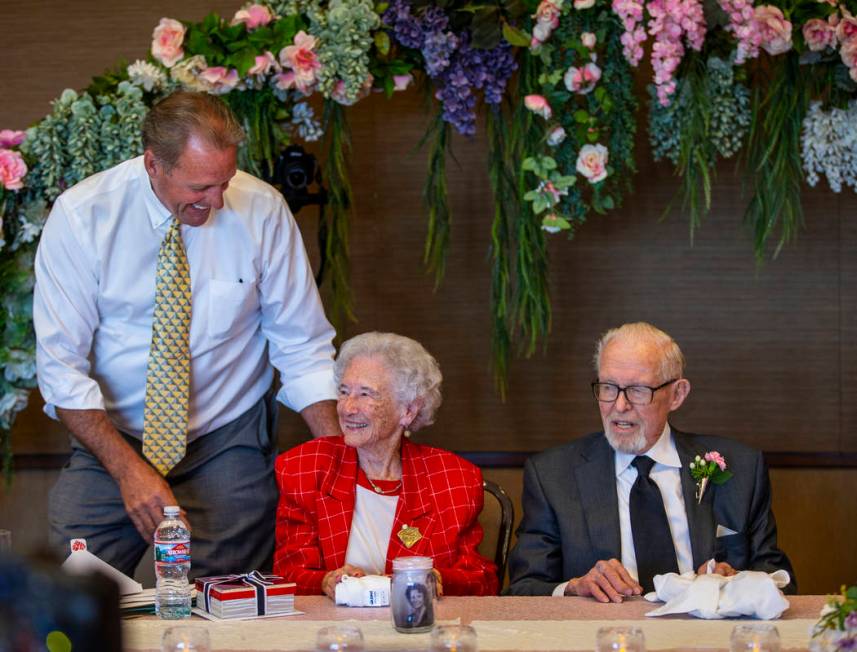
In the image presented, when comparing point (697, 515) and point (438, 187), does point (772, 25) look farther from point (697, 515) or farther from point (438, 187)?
point (697, 515)

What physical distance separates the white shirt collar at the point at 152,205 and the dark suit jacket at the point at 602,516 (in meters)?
1.16

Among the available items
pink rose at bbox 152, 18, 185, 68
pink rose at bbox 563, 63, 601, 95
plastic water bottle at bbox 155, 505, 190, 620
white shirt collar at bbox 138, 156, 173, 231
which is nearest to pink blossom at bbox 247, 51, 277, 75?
pink rose at bbox 152, 18, 185, 68

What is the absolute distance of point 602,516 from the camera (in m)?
3.23

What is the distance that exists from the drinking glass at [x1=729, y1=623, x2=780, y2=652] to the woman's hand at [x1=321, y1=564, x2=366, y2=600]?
0.92 meters

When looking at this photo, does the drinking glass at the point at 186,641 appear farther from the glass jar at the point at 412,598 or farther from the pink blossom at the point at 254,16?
the pink blossom at the point at 254,16

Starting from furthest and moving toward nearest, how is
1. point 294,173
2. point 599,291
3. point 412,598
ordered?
point 599,291 → point 294,173 → point 412,598

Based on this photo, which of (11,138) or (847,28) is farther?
(11,138)

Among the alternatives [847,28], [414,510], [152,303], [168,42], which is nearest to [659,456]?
[414,510]

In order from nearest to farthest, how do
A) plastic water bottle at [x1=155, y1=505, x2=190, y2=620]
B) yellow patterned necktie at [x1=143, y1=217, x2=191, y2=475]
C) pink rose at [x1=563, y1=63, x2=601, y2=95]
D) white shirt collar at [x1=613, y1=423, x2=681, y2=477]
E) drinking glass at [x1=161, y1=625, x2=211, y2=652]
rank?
drinking glass at [x1=161, y1=625, x2=211, y2=652], plastic water bottle at [x1=155, y1=505, x2=190, y2=620], white shirt collar at [x1=613, y1=423, x2=681, y2=477], yellow patterned necktie at [x1=143, y1=217, x2=191, y2=475], pink rose at [x1=563, y1=63, x2=601, y2=95]

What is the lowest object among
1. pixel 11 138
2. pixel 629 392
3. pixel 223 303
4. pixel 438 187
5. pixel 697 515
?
pixel 697 515

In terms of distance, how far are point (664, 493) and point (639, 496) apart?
3.7 inches

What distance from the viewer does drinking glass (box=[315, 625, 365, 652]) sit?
2131mm

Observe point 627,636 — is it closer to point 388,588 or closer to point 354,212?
point 388,588

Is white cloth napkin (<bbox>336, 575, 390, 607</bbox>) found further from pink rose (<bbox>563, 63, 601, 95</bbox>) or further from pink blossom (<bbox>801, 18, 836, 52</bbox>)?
pink blossom (<bbox>801, 18, 836, 52</bbox>)
